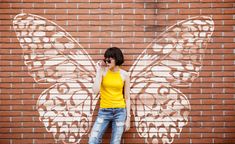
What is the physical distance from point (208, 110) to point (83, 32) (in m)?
2.26

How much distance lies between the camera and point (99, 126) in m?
4.50

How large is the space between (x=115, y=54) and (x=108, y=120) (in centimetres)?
95

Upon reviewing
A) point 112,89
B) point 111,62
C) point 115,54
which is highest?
point 115,54

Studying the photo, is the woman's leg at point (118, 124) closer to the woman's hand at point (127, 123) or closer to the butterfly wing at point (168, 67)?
the woman's hand at point (127, 123)

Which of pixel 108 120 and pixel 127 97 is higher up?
pixel 127 97

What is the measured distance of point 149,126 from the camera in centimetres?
485

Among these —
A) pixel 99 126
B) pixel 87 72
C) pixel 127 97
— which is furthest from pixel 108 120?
pixel 87 72

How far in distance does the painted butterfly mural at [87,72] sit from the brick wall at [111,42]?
0.07 metres

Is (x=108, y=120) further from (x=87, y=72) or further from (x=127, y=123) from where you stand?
(x=87, y=72)

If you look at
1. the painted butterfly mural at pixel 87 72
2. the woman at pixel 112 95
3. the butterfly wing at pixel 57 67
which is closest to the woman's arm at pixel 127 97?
the woman at pixel 112 95

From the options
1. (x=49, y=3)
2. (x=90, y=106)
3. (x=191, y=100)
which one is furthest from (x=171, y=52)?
(x=49, y=3)

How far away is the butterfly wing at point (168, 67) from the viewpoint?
190 inches

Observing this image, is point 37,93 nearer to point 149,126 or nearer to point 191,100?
point 149,126

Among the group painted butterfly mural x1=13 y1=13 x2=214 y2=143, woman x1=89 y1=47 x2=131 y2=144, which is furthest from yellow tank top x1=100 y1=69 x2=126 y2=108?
painted butterfly mural x1=13 y1=13 x2=214 y2=143
